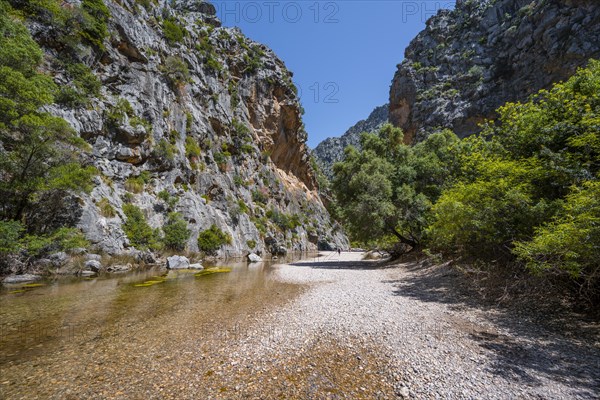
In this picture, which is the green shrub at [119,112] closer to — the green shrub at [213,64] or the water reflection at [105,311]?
the water reflection at [105,311]

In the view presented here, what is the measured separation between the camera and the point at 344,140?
544 ft

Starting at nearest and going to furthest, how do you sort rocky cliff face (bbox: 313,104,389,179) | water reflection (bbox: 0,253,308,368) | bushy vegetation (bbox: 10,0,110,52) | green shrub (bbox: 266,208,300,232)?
water reflection (bbox: 0,253,308,368)
bushy vegetation (bbox: 10,0,110,52)
green shrub (bbox: 266,208,300,232)
rocky cliff face (bbox: 313,104,389,179)

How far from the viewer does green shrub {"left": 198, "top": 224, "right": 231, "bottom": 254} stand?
98.5 ft

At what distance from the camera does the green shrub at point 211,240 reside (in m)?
30.0

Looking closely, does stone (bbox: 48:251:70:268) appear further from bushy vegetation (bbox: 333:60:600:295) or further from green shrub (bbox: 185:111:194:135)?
green shrub (bbox: 185:111:194:135)

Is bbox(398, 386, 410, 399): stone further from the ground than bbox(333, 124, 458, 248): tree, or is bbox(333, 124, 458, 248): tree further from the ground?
bbox(333, 124, 458, 248): tree

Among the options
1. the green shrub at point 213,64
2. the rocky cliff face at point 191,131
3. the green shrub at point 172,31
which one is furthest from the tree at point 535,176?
the green shrub at point 213,64

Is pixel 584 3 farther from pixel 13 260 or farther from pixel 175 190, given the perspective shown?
pixel 13 260

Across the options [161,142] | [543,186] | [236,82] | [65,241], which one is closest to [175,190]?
[161,142]

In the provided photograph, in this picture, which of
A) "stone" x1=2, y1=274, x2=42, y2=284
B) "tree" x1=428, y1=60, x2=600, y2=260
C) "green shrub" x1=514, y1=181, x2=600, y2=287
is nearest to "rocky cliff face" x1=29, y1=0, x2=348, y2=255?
"stone" x1=2, y1=274, x2=42, y2=284

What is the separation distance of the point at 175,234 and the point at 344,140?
151289 mm

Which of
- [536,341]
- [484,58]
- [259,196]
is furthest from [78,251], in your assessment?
[484,58]

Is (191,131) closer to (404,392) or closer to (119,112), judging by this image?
(119,112)

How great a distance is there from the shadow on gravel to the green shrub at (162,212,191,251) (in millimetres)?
23803
